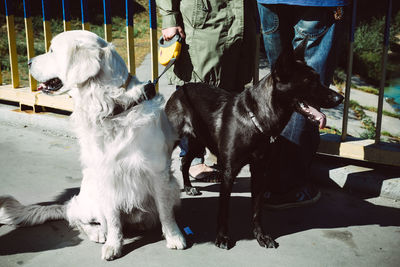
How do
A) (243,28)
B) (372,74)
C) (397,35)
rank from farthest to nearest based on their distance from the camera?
(397,35), (372,74), (243,28)

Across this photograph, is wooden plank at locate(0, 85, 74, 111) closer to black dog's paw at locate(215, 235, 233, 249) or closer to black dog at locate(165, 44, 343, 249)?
black dog at locate(165, 44, 343, 249)

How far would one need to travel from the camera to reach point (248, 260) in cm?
258

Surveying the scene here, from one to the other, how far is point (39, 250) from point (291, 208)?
6.45ft

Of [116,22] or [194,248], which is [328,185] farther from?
[116,22]

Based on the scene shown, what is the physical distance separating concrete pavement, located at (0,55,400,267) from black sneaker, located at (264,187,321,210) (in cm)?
6

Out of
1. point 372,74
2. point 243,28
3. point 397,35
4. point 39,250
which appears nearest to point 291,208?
point 243,28

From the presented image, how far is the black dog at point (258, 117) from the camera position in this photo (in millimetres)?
2542

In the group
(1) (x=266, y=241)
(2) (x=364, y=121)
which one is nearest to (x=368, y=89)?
→ (2) (x=364, y=121)

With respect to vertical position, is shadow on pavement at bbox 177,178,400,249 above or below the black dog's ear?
below

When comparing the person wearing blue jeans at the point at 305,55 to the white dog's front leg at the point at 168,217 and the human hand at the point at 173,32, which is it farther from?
the white dog's front leg at the point at 168,217

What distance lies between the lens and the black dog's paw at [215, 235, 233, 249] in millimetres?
2711

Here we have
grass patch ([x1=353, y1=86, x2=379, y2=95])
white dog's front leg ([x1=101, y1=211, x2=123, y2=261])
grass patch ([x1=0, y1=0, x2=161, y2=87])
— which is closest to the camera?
white dog's front leg ([x1=101, y1=211, x2=123, y2=261])

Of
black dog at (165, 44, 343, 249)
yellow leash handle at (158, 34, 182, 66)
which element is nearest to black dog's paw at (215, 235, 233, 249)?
black dog at (165, 44, 343, 249)

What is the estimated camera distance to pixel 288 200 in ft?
10.9
